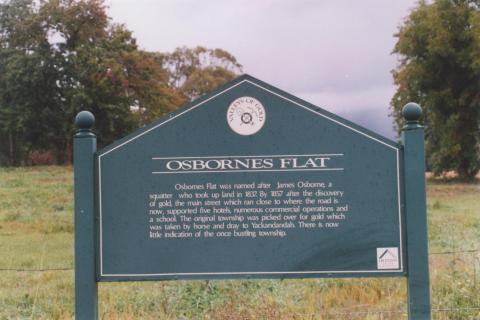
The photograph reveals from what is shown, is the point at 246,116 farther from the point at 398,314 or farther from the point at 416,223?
the point at 398,314

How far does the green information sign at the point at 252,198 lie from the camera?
4699 millimetres

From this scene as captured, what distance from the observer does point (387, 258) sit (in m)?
4.67

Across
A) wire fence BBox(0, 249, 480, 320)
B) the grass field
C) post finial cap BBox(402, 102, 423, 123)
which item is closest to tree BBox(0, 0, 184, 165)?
the grass field

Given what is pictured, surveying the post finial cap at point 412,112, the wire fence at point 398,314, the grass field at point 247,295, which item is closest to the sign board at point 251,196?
the post finial cap at point 412,112

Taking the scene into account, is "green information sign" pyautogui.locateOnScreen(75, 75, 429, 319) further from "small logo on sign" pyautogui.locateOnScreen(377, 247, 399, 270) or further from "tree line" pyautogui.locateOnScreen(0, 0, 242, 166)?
"tree line" pyautogui.locateOnScreen(0, 0, 242, 166)

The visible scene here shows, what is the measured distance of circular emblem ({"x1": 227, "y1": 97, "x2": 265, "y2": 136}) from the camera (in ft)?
15.7

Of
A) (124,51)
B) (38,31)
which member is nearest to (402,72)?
(124,51)

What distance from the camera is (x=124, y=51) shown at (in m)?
24.8

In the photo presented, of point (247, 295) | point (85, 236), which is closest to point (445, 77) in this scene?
point (247, 295)

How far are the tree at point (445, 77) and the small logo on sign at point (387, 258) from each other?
24.3m

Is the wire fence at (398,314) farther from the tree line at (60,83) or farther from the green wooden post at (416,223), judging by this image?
the tree line at (60,83)

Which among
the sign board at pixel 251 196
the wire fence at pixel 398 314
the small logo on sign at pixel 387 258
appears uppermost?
the sign board at pixel 251 196

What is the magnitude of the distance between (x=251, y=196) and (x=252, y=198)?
0.6 inches

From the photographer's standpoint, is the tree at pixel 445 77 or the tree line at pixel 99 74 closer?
the tree line at pixel 99 74
